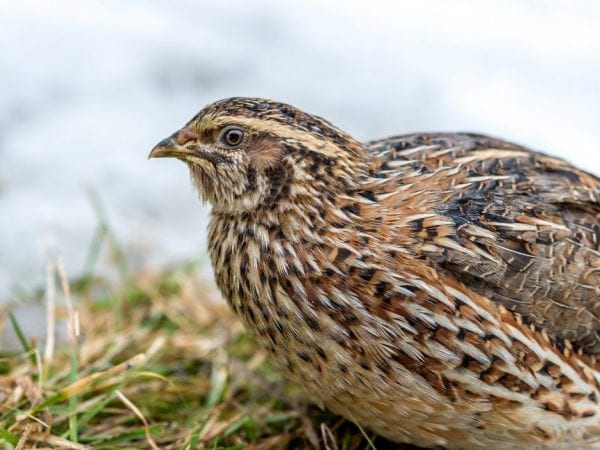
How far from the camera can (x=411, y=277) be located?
145 inches

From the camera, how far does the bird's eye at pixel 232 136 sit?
3898 millimetres

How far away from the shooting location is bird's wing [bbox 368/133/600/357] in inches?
146

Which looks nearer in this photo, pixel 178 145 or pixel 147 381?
pixel 178 145

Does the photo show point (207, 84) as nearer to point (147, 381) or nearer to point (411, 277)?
point (147, 381)

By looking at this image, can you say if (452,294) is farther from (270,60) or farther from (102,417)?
(270,60)

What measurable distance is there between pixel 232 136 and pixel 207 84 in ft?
11.3

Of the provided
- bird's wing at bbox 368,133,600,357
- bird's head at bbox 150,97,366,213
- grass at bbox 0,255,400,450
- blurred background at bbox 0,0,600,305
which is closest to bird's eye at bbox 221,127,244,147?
bird's head at bbox 150,97,366,213

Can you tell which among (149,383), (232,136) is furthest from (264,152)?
(149,383)

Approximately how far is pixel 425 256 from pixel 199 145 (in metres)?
1.05

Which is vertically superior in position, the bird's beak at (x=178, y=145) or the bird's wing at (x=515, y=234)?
the bird's beak at (x=178, y=145)

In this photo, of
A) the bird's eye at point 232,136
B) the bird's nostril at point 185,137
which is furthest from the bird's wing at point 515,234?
the bird's nostril at point 185,137

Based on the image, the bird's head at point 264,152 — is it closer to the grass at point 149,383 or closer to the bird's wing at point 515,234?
the bird's wing at point 515,234

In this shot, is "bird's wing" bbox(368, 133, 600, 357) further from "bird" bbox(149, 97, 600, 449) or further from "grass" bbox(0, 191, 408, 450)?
"grass" bbox(0, 191, 408, 450)

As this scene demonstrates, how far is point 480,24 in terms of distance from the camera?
7.86m
